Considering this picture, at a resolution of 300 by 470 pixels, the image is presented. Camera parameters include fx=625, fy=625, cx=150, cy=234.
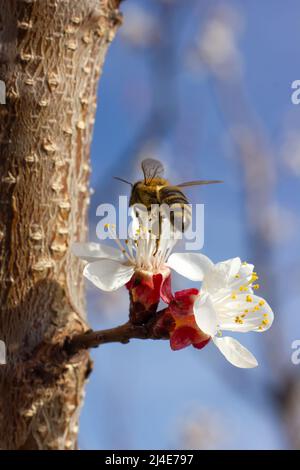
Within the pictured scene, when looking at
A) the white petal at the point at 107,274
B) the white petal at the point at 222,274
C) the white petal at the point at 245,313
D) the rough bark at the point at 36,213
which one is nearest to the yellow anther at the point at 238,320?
the white petal at the point at 245,313

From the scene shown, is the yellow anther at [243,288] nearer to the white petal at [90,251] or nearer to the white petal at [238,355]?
the white petal at [238,355]

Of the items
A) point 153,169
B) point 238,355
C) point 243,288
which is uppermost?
point 153,169

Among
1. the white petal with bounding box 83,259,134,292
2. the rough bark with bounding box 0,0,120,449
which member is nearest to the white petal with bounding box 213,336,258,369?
the white petal with bounding box 83,259,134,292

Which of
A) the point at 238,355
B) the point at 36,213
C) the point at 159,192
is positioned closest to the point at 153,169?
the point at 159,192

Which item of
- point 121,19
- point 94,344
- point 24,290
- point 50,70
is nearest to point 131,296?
point 94,344

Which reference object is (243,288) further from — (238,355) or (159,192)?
(159,192)

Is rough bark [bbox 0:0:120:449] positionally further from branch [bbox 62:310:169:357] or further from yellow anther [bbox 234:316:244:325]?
yellow anther [bbox 234:316:244:325]
